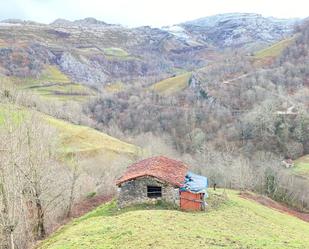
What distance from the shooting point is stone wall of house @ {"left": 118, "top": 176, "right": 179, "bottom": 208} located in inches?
1743

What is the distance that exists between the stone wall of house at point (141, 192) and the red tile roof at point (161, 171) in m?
0.50

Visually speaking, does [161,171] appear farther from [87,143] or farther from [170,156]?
[87,143]

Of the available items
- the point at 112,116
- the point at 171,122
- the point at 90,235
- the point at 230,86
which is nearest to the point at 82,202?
the point at 90,235

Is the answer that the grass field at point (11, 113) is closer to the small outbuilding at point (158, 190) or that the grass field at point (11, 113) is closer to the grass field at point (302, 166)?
the small outbuilding at point (158, 190)

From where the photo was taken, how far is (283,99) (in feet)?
497

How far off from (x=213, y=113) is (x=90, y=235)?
5235 inches

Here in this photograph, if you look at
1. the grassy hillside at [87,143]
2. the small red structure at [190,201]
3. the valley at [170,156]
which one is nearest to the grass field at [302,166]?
the valley at [170,156]

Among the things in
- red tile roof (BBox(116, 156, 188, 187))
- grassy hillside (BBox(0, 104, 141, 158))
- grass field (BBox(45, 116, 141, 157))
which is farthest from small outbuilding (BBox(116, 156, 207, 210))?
grass field (BBox(45, 116, 141, 157))

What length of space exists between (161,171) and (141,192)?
128 inches

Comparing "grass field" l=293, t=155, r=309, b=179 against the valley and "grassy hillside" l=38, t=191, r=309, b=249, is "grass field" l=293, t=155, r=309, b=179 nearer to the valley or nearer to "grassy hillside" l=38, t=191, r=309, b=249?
the valley

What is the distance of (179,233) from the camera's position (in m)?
31.0

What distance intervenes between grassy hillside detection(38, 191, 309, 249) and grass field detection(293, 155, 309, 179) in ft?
203

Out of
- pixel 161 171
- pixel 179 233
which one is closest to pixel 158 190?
pixel 161 171

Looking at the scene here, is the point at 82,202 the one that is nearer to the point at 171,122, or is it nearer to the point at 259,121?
the point at 259,121
